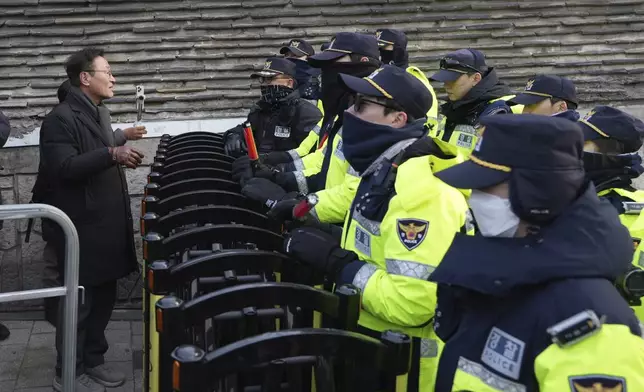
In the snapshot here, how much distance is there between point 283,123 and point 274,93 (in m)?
0.29

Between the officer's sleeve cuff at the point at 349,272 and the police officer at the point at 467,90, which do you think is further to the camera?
the police officer at the point at 467,90

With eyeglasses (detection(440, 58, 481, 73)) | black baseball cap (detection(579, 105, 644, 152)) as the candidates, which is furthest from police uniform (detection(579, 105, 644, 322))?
eyeglasses (detection(440, 58, 481, 73))

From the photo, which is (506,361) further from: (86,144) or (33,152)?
(33,152)

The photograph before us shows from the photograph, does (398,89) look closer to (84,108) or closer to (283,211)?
(283,211)

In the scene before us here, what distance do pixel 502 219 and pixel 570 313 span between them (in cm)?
27

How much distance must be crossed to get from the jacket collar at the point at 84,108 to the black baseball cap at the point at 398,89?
219 centimetres

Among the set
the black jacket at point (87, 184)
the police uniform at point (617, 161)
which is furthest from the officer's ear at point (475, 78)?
the black jacket at point (87, 184)

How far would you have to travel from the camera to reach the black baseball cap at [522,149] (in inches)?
59.2

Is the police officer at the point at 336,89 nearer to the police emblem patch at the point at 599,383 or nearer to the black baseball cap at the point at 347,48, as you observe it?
the black baseball cap at the point at 347,48

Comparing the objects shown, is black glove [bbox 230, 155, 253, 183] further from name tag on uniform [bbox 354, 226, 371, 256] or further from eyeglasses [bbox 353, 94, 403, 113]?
name tag on uniform [bbox 354, 226, 371, 256]

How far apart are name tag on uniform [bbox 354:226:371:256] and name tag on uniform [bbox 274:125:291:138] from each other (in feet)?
10.0

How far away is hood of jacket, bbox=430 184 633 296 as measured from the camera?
1451 mm

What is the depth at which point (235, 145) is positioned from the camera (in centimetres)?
514

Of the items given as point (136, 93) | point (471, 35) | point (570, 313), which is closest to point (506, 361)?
point (570, 313)
